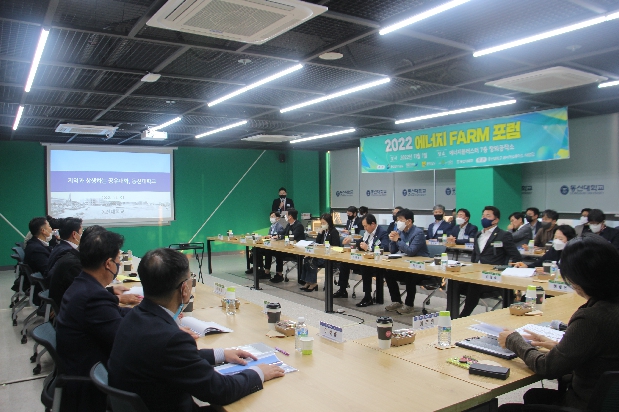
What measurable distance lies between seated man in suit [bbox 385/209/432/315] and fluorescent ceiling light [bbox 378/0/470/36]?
3004mm

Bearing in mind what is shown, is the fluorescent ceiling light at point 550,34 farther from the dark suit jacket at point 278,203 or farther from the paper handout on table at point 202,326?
the dark suit jacket at point 278,203

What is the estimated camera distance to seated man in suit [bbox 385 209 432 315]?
6199mm

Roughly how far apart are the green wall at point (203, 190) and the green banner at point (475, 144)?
3.57 metres

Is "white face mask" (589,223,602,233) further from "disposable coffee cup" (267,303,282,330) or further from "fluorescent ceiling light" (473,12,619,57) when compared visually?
"disposable coffee cup" (267,303,282,330)

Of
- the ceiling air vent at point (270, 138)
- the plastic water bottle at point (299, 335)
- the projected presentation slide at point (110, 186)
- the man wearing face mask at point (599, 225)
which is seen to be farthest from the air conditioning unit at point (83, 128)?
the man wearing face mask at point (599, 225)

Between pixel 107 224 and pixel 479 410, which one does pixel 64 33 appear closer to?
pixel 479 410

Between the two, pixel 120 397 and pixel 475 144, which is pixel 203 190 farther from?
pixel 120 397

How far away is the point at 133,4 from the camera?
11.6 feet

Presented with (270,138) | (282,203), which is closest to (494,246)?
(270,138)

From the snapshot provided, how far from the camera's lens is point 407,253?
6.25m

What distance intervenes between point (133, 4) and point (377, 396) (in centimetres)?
324

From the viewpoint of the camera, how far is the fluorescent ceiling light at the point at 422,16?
3.32m

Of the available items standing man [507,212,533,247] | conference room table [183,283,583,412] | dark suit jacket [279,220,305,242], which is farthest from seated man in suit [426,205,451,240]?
conference room table [183,283,583,412]

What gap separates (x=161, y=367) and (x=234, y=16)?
2.56 meters
